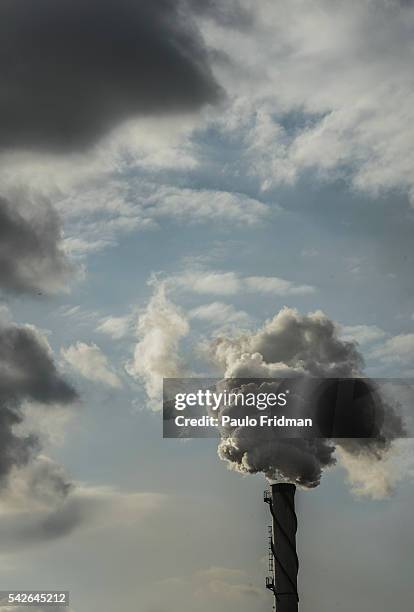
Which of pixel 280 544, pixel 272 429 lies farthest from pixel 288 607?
pixel 272 429

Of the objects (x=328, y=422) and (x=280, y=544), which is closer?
(x=280, y=544)

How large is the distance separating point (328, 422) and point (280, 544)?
35.2 ft

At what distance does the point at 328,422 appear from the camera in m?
68.5

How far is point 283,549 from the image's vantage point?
62188 millimetres

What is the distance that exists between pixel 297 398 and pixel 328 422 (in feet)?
10.8

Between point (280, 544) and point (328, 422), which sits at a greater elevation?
point (328, 422)

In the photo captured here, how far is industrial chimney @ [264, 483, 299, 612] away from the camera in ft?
202

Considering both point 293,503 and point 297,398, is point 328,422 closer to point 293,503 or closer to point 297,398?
point 297,398

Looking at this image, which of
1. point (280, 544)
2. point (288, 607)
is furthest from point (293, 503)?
point (288, 607)

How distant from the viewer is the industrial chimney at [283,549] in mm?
61594

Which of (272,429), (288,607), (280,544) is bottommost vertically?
(288,607)

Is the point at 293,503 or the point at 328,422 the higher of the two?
the point at 328,422

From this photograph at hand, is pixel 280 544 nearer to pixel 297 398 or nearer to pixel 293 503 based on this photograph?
pixel 293 503

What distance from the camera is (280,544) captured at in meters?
62.2
